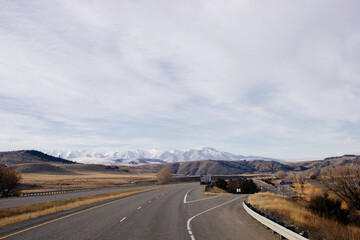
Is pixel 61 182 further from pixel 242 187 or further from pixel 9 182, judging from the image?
pixel 242 187

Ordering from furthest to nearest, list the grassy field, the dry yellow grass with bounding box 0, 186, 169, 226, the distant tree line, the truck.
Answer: the truck → the grassy field → the distant tree line → the dry yellow grass with bounding box 0, 186, 169, 226

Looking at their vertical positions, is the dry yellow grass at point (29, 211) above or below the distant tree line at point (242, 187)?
below

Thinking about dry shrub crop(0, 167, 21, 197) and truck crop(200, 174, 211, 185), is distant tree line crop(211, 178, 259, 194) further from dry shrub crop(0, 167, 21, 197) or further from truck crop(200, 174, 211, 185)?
dry shrub crop(0, 167, 21, 197)

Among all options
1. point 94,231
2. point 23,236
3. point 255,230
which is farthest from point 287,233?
point 23,236

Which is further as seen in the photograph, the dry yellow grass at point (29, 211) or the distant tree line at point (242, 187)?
the distant tree line at point (242, 187)

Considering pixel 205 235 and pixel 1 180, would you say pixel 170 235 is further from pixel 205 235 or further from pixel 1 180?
pixel 1 180

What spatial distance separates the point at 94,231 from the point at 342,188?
2323cm

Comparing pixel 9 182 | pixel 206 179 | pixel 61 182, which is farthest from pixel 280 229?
pixel 61 182

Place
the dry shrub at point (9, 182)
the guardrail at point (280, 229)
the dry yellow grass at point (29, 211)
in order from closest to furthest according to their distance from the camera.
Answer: the guardrail at point (280, 229) → the dry yellow grass at point (29, 211) → the dry shrub at point (9, 182)

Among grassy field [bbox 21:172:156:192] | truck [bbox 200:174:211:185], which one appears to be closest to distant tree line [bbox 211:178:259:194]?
truck [bbox 200:174:211:185]

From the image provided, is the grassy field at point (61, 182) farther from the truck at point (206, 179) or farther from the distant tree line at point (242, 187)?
the distant tree line at point (242, 187)

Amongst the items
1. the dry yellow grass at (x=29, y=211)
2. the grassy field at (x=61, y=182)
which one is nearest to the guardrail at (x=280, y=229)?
the dry yellow grass at (x=29, y=211)

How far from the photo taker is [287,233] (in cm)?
992

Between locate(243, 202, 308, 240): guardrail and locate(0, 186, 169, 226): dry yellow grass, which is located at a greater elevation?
locate(243, 202, 308, 240): guardrail
